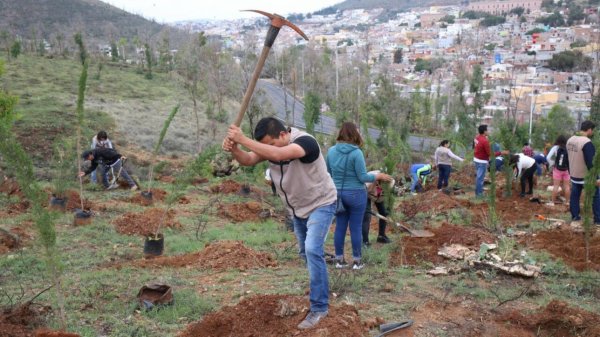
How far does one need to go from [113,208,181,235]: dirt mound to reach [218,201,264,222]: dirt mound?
1273mm

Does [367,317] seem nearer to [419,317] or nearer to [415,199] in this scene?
[419,317]

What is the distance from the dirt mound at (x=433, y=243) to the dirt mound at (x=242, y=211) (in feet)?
11.7

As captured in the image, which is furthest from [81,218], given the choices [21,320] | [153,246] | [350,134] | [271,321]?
[271,321]

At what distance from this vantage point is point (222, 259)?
20.7 ft

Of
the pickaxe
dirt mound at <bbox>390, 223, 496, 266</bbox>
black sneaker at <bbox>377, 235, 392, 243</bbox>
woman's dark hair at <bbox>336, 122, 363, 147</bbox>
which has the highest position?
the pickaxe

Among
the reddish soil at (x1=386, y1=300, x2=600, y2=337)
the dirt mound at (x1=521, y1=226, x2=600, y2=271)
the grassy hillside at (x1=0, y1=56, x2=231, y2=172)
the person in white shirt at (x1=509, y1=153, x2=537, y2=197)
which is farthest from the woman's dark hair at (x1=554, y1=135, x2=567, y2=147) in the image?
the grassy hillside at (x1=0, y1=56, x2=231, y2=172)

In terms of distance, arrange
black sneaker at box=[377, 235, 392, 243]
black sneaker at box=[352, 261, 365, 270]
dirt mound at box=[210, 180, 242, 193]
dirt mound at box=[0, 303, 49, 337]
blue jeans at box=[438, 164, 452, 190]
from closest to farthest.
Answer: dirt mound at box=[0, 303, 49, 337] → black sneaker at box=[352, 261, 365, 270] → black sneaker at box=[377, 235, 392, 243] → blue jeans at box=[438, 164, 452, 190] → dirt mound at box=[210, 180, 242, 193]

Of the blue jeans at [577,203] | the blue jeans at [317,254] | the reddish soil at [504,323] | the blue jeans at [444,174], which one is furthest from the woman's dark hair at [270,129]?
the blue jeans at [444,174]

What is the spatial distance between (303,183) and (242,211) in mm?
6682

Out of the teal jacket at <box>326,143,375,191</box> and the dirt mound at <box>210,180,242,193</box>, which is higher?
the teal jacket at <box>326,143,375,191</box>

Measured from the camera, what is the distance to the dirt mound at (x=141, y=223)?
329 inches

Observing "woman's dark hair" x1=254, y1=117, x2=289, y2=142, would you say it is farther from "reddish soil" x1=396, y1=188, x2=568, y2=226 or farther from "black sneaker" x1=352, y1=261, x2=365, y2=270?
"reddish soil" x1=396, y1=188, x2=568, y2=226

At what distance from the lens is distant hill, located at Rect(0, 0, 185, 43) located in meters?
50.8

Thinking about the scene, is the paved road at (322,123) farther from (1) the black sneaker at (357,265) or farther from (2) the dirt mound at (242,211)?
(1) the black sneaker at (357,265)
